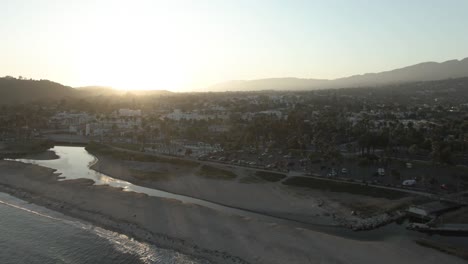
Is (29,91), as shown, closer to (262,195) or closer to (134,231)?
(262,195)

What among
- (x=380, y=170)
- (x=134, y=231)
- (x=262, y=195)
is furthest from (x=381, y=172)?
(x=134, y=231)

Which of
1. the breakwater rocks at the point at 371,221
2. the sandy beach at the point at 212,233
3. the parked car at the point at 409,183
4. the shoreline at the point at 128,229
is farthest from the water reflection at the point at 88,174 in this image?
the parked car at the point at 409,183

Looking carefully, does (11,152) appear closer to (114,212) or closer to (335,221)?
(114,212)

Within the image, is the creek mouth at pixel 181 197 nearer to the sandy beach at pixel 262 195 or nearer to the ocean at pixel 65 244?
the sandy beach at pixel 262 195

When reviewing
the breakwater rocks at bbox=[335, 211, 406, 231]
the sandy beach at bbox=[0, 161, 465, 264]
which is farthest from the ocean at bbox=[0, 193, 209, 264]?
the breakwater rocks at bbox=[335, 211, 406, 231]

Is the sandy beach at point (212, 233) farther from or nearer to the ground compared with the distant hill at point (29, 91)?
nearer to the ground

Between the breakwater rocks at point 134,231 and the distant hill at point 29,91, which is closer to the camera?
the breakwater rocks at point 134,231

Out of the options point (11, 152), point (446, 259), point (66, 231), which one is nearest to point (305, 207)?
point (446, 259)
